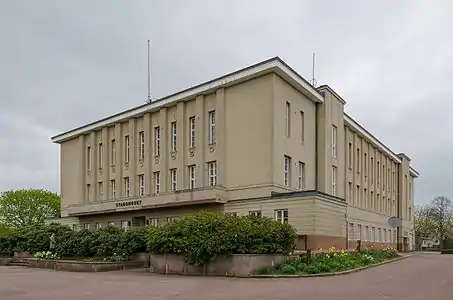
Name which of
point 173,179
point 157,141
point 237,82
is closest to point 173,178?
point 173,179

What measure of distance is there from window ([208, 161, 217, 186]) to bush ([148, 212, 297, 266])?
44.2 feet

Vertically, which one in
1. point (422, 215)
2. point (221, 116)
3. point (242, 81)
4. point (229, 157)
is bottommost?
point (422, 215)

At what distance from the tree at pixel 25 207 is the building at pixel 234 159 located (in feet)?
62.0

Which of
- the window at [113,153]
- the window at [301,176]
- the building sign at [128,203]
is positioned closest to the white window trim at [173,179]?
the building sign at [128,203]

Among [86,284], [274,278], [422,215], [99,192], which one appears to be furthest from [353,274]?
[422,215]

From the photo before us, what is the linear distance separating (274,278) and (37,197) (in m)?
58.2

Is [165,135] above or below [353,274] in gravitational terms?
above

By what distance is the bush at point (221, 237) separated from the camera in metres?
21.5

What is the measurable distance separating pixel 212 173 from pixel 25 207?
138ft

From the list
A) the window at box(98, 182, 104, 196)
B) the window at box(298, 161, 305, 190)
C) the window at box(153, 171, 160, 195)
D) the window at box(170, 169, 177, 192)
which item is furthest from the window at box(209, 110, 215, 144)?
the window at box(98, 182, 104, 196)

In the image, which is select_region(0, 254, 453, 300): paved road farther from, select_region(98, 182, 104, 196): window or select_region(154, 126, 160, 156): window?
select_region(98, 182, 104, 196): window

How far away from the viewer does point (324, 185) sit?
38719mm

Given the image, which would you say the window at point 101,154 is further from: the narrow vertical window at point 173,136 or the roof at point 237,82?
the narrow vertical window at point 173,136

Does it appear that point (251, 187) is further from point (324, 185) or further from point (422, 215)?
point (422, 215)
